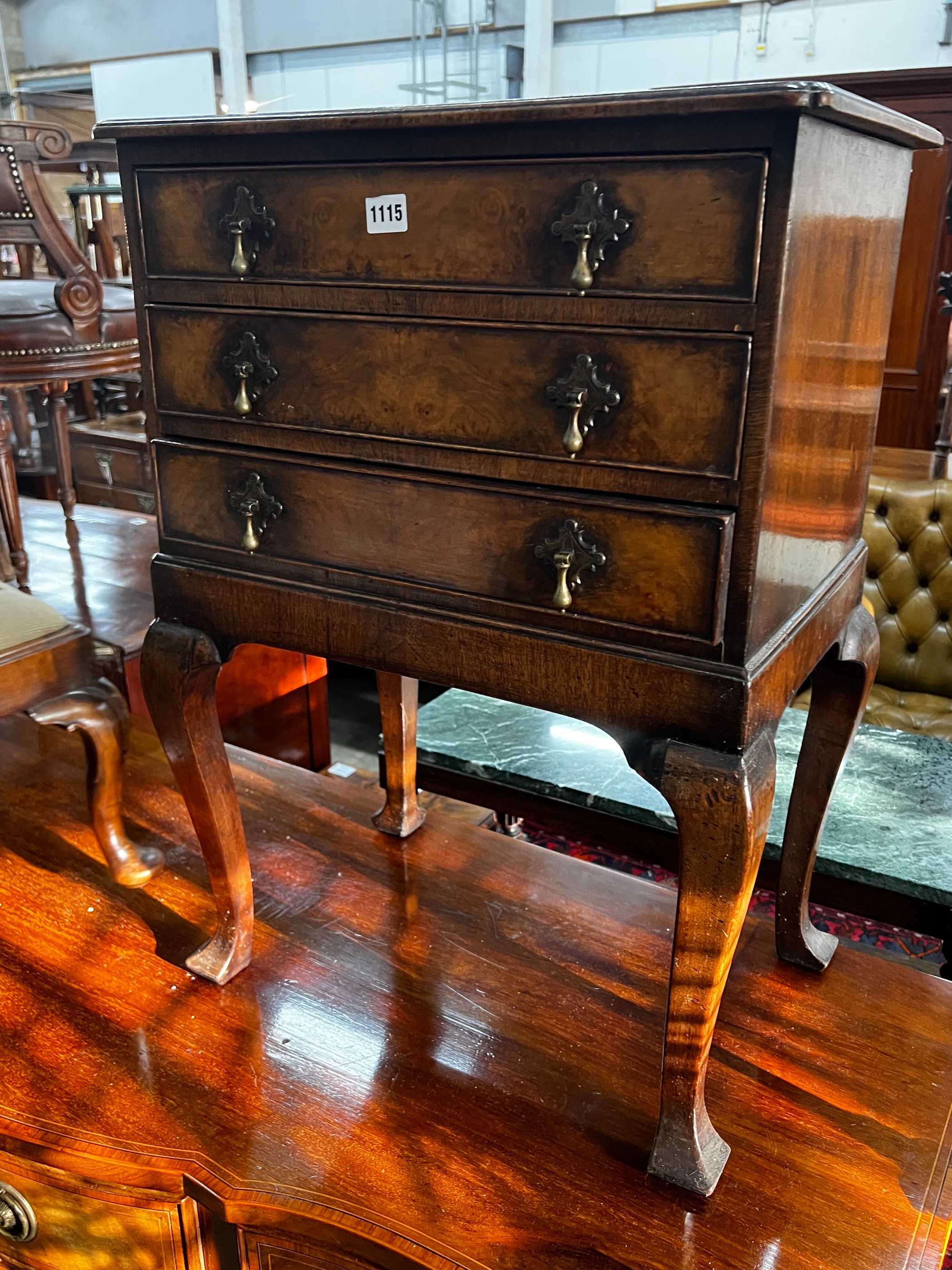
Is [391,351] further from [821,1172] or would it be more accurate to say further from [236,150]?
[821,1172]

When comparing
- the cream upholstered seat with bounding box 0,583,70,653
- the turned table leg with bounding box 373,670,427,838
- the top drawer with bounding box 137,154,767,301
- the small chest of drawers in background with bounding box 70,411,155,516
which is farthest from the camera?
the small chest of drawers in background with bounding box 70,411,155,516

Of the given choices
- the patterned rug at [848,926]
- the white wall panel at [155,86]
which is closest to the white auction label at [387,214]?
the patterned rug at [848,926]

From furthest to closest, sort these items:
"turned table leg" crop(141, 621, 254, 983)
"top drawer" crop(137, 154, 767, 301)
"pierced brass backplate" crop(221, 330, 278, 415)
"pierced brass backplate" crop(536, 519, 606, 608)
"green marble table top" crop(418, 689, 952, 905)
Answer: "green marble table top" crop(418, 689, 952, 905) < "turned table leg" crop(141, 621, 254, 983) < "pierced brass backplate" crop(221, 330, 278, 415) < "pierced brass backplate" crop(536, 519, 606, 608) < "top drawer" crop(137, 154, 767, 301)

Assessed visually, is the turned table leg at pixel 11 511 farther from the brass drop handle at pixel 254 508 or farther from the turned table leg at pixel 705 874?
the turned table leg at pixel 705 874

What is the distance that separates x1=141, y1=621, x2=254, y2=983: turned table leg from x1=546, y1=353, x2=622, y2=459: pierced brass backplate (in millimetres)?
459

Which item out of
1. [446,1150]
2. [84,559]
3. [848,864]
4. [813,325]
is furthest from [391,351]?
[84,559]

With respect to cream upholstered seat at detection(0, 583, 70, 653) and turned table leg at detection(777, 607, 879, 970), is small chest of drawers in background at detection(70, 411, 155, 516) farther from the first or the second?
turned table leg at detection(777, 607, 879, 970)

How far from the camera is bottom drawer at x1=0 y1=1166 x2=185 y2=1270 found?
3.15 feet

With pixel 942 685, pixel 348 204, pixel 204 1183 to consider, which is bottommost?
pixel 942 685

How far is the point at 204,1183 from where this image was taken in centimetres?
89

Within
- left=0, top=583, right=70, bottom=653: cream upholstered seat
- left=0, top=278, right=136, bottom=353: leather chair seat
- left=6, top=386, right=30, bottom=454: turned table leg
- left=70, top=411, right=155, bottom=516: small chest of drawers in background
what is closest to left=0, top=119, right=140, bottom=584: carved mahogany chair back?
left=0, top=278, right=136, bottom=353: leather chair seat

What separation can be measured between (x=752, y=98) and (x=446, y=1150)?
33.6 inches

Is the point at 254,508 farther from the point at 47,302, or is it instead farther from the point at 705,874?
the point at 47,302

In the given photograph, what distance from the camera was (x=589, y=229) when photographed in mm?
681
